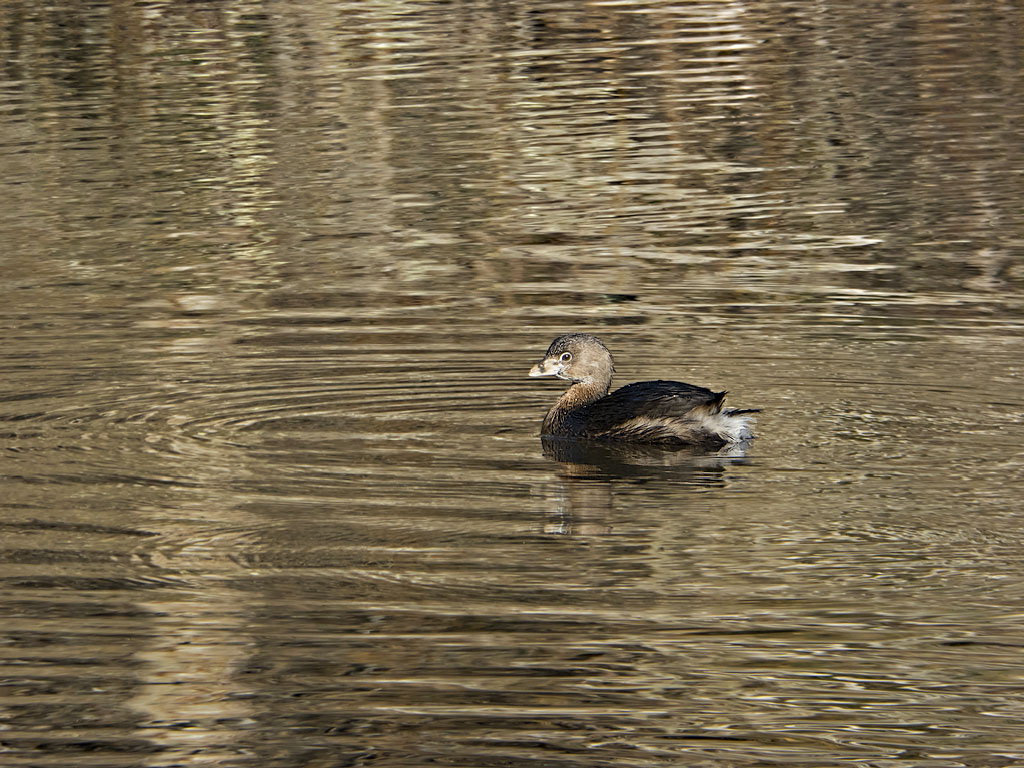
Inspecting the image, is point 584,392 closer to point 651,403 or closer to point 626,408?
point 626,408

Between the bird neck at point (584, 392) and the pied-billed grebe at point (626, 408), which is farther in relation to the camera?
the bird neck at point (584, 392)

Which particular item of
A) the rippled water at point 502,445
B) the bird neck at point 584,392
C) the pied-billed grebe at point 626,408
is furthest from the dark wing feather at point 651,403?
the bird neck at point 584,392

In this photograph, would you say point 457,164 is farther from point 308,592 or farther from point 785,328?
point 308,592

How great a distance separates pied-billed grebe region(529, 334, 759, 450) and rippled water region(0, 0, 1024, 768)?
0.62 feet

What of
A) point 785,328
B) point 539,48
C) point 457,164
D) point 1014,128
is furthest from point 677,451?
point 539,48

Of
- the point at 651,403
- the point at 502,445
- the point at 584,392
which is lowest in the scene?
the point at 584,392

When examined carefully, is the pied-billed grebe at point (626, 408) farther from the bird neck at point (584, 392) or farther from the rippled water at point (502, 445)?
the rippled water at point (502, 445)

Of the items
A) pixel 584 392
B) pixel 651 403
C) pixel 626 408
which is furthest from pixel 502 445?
pixel 584 392

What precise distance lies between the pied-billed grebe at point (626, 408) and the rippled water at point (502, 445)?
0.19 m

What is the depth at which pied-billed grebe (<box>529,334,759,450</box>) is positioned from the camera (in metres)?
9.60

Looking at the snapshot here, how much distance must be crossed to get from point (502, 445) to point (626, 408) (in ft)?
2.22

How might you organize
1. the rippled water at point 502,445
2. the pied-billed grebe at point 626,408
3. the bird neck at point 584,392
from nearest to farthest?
the rippled water at point 502,445 < the pied-billed grebe at point 626,408 < the bird neck at point 584,392

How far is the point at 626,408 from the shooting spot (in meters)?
9.89

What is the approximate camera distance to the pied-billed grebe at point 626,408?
31.5 ft
